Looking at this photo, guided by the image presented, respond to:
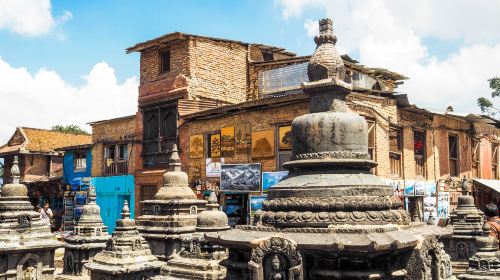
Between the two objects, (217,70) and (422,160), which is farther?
(217,70)

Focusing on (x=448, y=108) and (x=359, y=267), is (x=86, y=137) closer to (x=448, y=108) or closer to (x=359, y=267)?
(x=448, y=108)

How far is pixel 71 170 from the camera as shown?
3331 cm

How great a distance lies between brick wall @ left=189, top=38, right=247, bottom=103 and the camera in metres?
26.1

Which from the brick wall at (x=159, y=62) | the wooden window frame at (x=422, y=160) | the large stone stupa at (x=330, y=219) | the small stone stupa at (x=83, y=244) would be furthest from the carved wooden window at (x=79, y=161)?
the large stone stupa at (x=330, y=219)

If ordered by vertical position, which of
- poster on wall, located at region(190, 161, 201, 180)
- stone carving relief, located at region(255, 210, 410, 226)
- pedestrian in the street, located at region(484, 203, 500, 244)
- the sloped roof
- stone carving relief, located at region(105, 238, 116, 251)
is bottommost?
stone carving relief, located at region(105, 238, 116, 251)

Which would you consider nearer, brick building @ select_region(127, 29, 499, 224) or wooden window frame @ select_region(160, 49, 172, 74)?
brick building @ select_region(127, 29, 499, 224)

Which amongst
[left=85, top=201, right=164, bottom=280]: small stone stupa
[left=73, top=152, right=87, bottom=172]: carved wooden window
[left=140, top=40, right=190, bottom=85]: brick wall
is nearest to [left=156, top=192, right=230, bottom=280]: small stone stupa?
[left=85, top=201, right=164, bottom=280]: small stone stupa

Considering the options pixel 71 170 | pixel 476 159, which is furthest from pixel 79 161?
pixel 476 159

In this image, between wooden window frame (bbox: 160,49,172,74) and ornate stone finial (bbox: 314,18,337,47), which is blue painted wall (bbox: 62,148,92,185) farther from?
ornate stone finial (bbox: 314,18,337,47)

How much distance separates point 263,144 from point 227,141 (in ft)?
7.94

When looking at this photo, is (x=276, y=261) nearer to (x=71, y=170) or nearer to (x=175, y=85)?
(x=175, y=85)

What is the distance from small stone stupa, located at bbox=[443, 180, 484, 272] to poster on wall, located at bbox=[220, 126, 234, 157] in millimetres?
10760

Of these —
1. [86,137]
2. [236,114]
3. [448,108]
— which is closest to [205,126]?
[236,114]

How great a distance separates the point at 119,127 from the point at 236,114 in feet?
33.5
